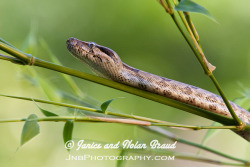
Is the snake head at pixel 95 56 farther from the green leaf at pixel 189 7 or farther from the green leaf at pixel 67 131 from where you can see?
the green leaf at pixel 189 7

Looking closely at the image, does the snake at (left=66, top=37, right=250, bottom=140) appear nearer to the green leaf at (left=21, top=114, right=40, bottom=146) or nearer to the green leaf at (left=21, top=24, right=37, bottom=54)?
the green leaf at (left=21, top=24, right=37, bottom=54)

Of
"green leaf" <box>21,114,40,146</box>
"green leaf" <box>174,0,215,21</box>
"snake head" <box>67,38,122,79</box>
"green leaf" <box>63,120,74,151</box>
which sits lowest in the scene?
"green leaf" <box>21,114,40,146</box>

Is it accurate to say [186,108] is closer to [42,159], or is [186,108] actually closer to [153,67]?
[42,159]

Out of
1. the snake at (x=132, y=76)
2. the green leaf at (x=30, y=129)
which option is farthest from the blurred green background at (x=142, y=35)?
the green leaf at (x=30, y=129)

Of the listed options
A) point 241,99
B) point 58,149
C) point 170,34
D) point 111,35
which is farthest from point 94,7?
point 241,99

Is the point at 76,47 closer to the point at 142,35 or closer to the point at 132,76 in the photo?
the point at 132,76

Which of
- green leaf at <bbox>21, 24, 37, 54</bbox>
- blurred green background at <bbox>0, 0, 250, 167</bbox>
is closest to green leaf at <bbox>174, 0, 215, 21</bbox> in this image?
green leaf at <bbox>21, 24, 37, 54</bbox>
